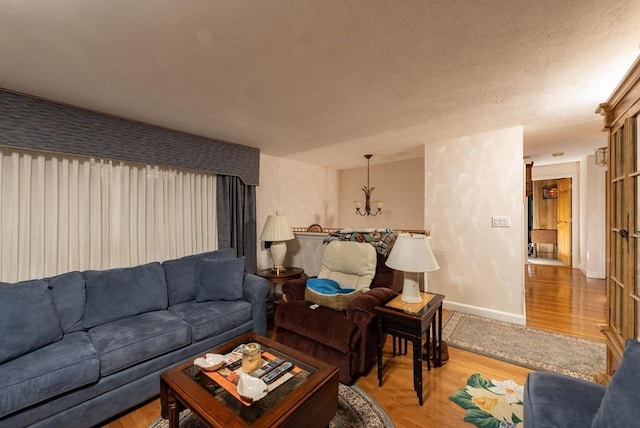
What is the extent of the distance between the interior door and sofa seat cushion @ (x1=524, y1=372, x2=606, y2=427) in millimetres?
6835

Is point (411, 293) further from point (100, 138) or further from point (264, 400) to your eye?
point (100, 138)

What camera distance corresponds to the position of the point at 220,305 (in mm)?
2510

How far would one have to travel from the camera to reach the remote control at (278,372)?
4.56 feet

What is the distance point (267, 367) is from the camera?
58.8 inches

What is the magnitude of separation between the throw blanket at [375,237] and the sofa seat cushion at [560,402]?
156cm

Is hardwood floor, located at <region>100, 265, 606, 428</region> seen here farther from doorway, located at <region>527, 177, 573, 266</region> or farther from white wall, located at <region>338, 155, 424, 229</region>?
doorway, located at <region>527, 177, 573, 266</region>

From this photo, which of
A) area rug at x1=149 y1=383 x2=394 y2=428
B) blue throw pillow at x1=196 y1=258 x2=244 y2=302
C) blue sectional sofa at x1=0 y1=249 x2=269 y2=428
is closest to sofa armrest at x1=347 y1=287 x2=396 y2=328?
area rug at x1=149 y1=383 x2=394 y2=428

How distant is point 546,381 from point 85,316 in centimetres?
298

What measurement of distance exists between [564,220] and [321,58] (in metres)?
8.11

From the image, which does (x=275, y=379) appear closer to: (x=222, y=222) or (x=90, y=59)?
(x=90, y=59)

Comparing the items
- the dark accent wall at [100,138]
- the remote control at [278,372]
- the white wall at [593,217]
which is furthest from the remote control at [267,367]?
the white wall at [593,217]

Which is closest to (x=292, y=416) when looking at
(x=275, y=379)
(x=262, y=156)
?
(x=275, y=379)

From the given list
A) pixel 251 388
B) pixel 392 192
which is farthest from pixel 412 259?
pixel 392 192

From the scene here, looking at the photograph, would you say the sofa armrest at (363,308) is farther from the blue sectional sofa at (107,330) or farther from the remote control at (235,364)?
the blue sectional sofa at (107,330)
